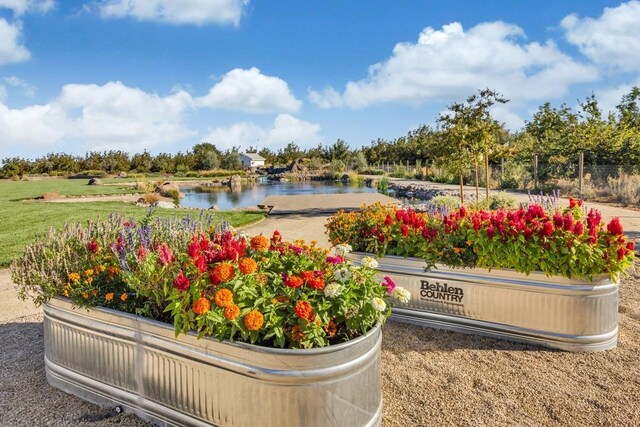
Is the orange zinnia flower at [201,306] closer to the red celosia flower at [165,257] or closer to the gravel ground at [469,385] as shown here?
the red celosia flower at [165,257]

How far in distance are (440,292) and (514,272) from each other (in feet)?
2.27

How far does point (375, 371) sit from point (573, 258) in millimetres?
2057

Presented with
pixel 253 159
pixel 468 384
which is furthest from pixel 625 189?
pixel 253 159

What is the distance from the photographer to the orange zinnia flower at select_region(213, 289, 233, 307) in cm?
221

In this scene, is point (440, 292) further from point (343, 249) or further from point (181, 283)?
point (181, 283)

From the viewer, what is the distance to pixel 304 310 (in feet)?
7.22

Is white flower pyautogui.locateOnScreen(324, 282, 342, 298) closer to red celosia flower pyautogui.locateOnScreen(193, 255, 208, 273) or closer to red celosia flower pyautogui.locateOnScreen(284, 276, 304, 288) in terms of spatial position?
red celosia flower pyautogui.locateOnScreen(284, 276, 304, 288)

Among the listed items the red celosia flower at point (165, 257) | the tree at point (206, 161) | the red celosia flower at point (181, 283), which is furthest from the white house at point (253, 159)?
the red celosia flower at point (181, 283)

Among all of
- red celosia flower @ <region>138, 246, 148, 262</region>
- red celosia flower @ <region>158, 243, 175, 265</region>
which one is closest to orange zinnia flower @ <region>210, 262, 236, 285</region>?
red celosia flower @ <region>158, 243, 175, 265</region>

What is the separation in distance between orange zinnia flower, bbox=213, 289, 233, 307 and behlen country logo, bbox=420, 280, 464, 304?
7.96 ft

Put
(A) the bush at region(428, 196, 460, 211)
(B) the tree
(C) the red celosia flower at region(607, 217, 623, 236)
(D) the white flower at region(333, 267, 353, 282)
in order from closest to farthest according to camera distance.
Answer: (D) the white flower at region(333, 267, 353, 282)
(C) the red celosia flower at region(607, 217, 623, 236)
(A) the bush at region(428, 196, 460, 211)
(B) the tree

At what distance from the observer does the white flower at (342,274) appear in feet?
8.45

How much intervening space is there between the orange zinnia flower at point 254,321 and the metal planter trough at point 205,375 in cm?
13

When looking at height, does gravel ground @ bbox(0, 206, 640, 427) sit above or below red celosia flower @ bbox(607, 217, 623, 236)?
below
